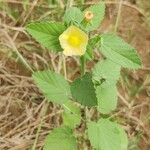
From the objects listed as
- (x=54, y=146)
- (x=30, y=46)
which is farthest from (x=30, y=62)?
(x=54, y=146)

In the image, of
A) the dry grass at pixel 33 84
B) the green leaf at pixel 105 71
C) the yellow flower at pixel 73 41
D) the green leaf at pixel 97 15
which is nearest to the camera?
the yellow flower at pixel 73 41

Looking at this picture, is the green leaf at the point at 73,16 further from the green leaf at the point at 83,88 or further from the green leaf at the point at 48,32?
the green leaf at the point at 83,88

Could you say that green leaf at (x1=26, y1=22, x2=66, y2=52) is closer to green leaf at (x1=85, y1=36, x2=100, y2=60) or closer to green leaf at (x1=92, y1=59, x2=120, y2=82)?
green leaf at (x1=85, y1=36, x2=100, y2=60)

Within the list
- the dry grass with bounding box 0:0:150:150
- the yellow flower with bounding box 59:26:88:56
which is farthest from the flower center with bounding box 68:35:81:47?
the dry grass with bounding box 0:0:150:150

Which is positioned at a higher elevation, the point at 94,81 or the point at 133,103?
the point at 94,81

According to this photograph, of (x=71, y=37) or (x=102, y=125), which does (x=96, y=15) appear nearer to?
(x=71, y=37)

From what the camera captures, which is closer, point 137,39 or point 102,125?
point 102,125

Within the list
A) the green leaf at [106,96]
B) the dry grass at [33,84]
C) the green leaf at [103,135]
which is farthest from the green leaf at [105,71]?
the dry grass at [33,84]

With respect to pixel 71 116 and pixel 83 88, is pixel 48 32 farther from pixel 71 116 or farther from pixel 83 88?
pixel 71 116
